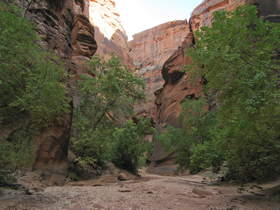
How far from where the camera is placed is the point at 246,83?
19.2 feet

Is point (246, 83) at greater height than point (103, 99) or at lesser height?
lesser

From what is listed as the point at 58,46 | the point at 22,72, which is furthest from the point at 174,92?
the point at 22,72

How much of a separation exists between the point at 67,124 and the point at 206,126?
36.4 ft

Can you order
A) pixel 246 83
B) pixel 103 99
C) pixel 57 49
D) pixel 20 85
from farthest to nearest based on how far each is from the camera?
pixel 103 99 < pixel 57 49 < pixel 20 85 < pixel 246 83

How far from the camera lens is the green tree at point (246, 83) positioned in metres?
5.81

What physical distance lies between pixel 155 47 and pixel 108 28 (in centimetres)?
1856

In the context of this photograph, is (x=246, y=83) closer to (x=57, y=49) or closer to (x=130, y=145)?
(x=130, y=145)

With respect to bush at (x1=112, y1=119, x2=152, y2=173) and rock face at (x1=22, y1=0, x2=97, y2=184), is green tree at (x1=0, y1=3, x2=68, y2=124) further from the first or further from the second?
bush at (x1=112, y1=119, x2=152, y2=173)

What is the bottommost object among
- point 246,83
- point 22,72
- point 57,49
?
point 246,83

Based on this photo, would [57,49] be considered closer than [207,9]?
Yes

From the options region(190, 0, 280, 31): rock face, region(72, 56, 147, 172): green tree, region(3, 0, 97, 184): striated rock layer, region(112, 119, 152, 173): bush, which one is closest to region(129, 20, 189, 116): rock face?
region(190, 0, 280, 31): rock face

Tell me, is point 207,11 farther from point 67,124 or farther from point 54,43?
point 67,124

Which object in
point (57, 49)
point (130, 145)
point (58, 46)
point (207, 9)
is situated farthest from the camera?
point (207, 9)

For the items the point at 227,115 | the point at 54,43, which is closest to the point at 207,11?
the point at 54,43
